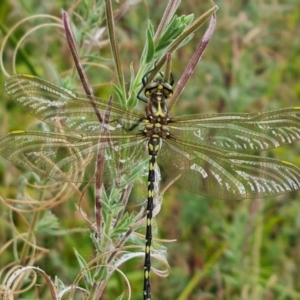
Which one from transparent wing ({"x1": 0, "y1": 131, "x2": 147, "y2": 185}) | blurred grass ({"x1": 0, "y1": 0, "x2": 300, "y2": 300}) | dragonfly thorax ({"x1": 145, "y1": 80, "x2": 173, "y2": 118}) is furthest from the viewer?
blurred grass ({"x1": 0, "y1": 0, "x2": 300, "y2": 300})

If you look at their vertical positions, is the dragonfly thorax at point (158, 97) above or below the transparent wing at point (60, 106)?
above

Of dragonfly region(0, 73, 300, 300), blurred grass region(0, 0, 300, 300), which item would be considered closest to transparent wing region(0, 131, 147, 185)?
dragonfly region(0, 73, 300, 300)

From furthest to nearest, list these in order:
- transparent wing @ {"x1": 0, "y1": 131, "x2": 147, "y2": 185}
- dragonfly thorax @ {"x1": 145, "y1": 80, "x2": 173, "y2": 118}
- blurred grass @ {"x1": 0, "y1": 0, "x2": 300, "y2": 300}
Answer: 1. blurred grass @ {"x1": 0, "y1": 0, "x2": 300, "y2": 300}
2. dragonfly thorax @ {"x1": 145, "y1": 80, "x2": 173, "y2": 118}
3. transparent wing @ {"x1": 0, "y1": 131, "x2": 147, "y2": 185}

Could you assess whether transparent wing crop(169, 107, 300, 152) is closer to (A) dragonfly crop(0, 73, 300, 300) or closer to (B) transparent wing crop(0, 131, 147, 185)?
(A) dragonfly crop(0, 73, 300, 300)

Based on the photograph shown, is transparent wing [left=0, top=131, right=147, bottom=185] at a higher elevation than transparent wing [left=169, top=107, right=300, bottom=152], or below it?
below

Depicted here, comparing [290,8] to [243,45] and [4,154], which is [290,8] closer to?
[243,45]

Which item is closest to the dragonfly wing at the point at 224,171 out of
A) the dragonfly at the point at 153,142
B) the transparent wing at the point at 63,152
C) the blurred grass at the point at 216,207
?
the dragonfly at the point at 153,142

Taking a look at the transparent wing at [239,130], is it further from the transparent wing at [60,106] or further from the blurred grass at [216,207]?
the blurred grass at [216,207]
